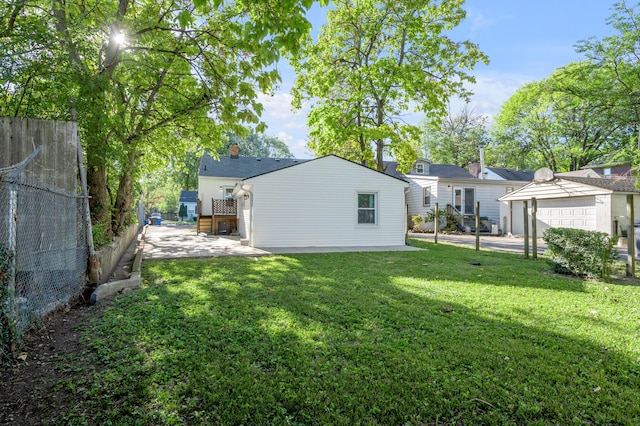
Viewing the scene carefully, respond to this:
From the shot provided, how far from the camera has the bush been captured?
6410 mm

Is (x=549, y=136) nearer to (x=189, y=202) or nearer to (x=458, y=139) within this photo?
(x=458, y=139)

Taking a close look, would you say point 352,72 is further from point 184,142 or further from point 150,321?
point 150,321

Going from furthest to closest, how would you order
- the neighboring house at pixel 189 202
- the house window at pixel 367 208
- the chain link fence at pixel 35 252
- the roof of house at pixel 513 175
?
the neighboring house at pixel 189 202 → the roof of house at pixel 513 175 → the house window at pixel 367 208 → the chain link fence at pixel 35 252

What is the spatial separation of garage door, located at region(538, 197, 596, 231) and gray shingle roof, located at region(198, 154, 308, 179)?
15.2 m

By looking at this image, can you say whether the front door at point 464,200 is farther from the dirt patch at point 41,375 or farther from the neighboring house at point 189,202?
the neighboring house at point 189,202

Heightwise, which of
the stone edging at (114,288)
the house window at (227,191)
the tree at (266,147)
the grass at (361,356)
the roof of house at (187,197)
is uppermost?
the tree at (266,147)

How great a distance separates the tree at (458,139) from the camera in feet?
120

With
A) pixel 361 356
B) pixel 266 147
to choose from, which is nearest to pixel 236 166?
pixel 361 356

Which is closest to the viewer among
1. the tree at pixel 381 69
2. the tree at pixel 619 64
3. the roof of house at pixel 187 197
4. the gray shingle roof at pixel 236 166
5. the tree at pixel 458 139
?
the tree at pixel 619 64

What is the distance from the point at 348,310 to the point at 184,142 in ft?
38.9

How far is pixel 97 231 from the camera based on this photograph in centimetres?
652

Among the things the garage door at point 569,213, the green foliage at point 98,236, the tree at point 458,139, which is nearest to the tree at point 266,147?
the tree at point 458,139

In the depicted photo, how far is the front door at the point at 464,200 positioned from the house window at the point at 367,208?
1015cm

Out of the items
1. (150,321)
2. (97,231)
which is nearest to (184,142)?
(97,231)
